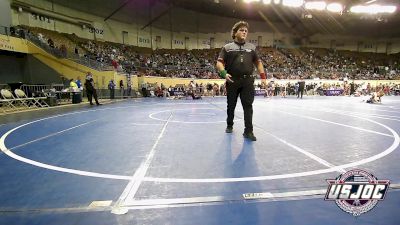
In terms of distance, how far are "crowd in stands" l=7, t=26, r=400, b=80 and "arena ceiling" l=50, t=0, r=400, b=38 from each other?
3.58 m

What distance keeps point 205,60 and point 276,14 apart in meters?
12.1

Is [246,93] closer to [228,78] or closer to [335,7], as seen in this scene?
[228,78]

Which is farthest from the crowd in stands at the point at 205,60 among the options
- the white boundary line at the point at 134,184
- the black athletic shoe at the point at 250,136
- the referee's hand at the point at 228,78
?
the white boundary line at the point at 134,184

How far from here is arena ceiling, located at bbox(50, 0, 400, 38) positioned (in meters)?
31.3

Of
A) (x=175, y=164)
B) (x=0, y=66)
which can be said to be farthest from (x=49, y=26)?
(x=175, y=164)

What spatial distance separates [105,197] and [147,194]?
371 mm

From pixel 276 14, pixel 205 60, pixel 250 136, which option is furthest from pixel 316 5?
pixel 250 136

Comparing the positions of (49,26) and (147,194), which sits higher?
(49,26)

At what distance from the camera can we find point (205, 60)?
37.1 meters

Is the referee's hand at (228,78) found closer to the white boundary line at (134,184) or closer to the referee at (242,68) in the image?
the referee at (242,68)

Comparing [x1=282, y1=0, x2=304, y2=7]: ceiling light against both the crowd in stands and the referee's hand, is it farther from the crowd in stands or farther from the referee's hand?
the referee's hand

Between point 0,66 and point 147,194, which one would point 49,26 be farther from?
point 147,194

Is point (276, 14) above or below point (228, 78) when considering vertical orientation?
above

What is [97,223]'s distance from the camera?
79.4 inches
